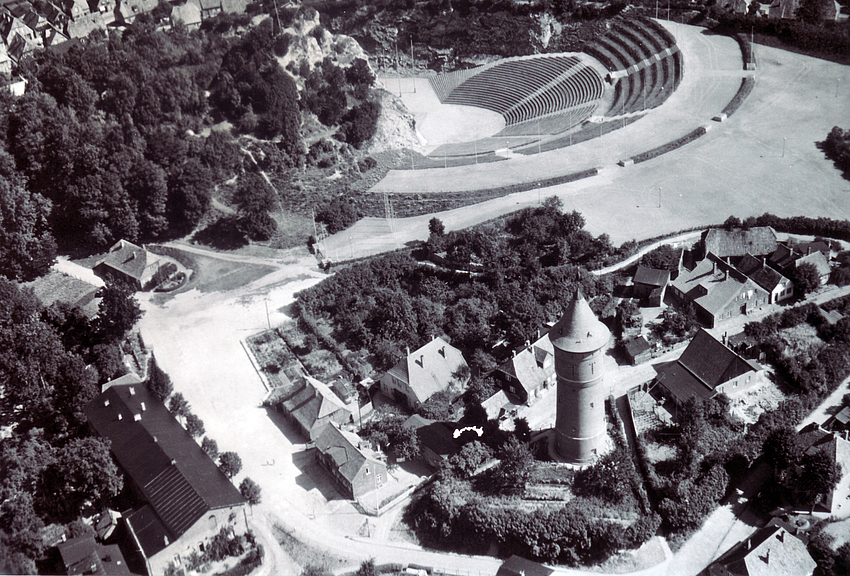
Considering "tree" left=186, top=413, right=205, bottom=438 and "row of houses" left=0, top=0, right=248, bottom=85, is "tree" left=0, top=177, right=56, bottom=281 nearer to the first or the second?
"row of houses" left=0, top=0, right=248, bottom=85

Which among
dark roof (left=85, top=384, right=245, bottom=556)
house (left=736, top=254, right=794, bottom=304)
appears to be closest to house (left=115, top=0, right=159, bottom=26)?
dark roof (left=85, top=384, right=245, bottom=556)

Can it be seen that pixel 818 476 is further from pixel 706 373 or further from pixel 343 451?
pixel 343 451

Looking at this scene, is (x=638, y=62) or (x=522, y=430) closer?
(x=522, y=430)

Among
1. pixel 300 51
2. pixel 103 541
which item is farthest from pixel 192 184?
pixel 103 541

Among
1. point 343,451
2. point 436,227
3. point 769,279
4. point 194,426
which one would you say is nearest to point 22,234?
point 194,426

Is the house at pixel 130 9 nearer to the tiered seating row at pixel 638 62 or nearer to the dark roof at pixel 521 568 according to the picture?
the tiered seating row at pixel 638 62

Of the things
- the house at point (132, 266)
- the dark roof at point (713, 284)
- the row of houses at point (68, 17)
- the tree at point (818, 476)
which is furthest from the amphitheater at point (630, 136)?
the tree at point (818, 476)
